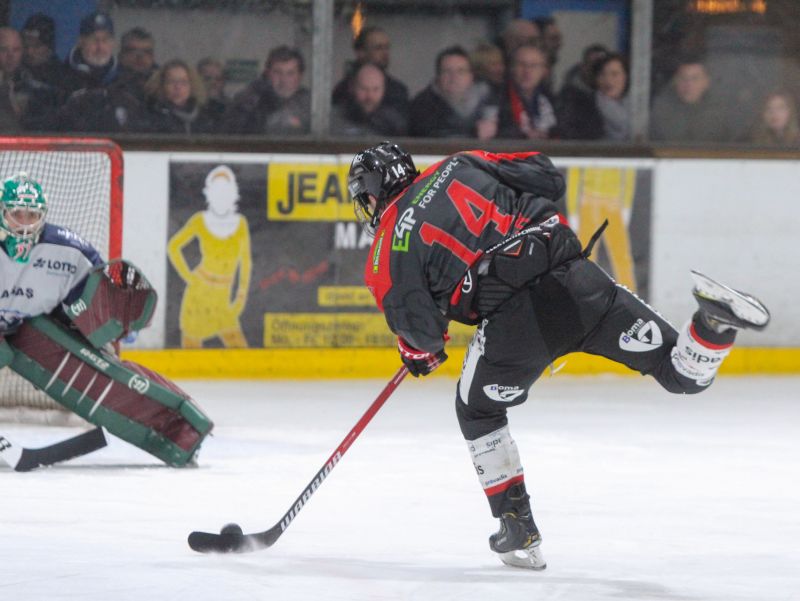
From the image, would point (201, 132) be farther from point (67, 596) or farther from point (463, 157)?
point (67, 596)

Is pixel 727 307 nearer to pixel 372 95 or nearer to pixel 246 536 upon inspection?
pixel 246 536

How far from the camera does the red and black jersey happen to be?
3281 millimetres

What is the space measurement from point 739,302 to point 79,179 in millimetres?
3258

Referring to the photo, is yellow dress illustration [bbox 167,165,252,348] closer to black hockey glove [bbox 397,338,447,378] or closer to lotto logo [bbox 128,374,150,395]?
lotto logo [bbox 128,374,150,395]

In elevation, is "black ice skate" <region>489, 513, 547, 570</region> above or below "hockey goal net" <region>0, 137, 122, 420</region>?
below

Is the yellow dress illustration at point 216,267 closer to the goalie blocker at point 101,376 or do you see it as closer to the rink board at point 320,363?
the rink board at point 320,363

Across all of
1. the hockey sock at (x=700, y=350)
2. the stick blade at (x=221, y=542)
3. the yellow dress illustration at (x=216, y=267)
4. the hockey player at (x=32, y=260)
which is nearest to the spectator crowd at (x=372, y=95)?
the yellow dress illustration at (x=216, y=267)

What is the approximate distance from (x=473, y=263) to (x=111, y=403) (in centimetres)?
184

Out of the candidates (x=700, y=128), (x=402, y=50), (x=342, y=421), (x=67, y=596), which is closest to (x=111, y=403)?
(x=342, y=421)

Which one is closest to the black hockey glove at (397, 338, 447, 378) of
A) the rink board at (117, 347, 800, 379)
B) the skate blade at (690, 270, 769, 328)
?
the skate blade at (690, 270, 769, 328)

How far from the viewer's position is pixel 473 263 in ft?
10.9

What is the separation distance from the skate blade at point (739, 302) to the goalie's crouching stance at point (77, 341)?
2105 millimetres

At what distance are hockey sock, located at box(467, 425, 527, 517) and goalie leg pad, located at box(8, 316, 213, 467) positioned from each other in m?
1.53

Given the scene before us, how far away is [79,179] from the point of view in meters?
5.68
